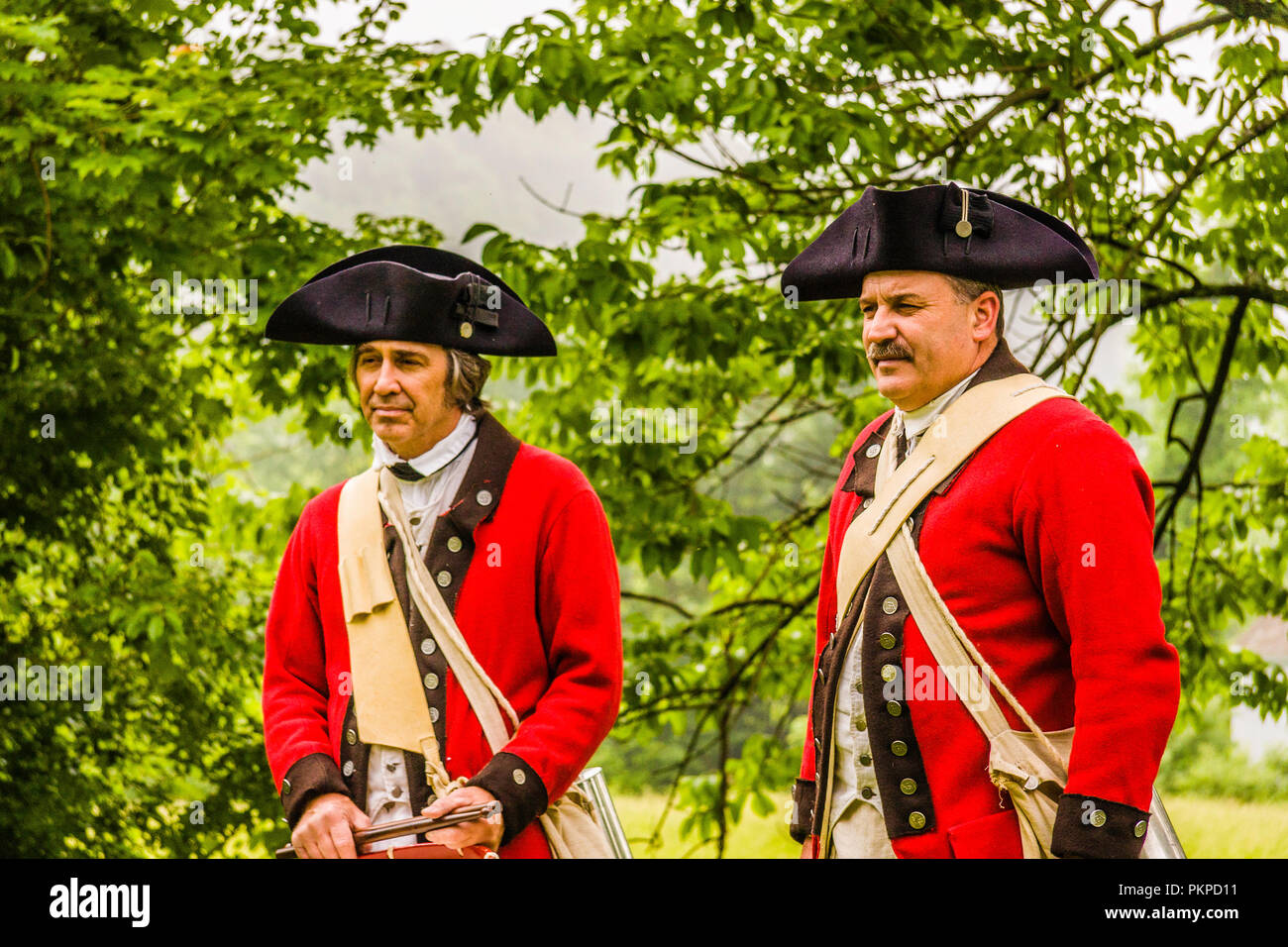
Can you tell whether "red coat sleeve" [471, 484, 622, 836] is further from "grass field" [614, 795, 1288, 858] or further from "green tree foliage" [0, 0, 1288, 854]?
"grass field" [614, 795, 1288, 858]

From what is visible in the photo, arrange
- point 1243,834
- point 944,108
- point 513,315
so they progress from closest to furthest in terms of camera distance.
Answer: point 513,315 → point 944,108 → point 1243,834

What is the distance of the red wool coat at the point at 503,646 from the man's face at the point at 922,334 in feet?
2.52

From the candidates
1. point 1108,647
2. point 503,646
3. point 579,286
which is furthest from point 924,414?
point 579,286

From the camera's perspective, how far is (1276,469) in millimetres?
6590

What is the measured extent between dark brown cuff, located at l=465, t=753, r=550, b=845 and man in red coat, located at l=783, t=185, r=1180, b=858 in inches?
22.6

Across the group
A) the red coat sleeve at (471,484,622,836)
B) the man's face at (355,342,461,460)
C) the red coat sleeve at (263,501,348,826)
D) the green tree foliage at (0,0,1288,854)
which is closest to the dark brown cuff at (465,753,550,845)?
the red coat sleeve at (471,484,622,836)

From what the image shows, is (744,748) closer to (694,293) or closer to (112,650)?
(694,293)

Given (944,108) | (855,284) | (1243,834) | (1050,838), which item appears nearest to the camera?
(1050,838)

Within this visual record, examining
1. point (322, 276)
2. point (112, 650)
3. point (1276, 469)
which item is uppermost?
point (322, 276)

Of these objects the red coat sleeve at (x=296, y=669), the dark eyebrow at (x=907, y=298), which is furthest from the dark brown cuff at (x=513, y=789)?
the dark eyebrow at (x=907, y=298)

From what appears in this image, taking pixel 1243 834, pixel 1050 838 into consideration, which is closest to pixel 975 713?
pixel 1050 838

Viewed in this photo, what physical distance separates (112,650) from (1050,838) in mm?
4992

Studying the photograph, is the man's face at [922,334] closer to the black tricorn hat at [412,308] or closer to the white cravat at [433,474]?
the black tricorn hat at [412,308]

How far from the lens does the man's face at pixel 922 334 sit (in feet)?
8.78
